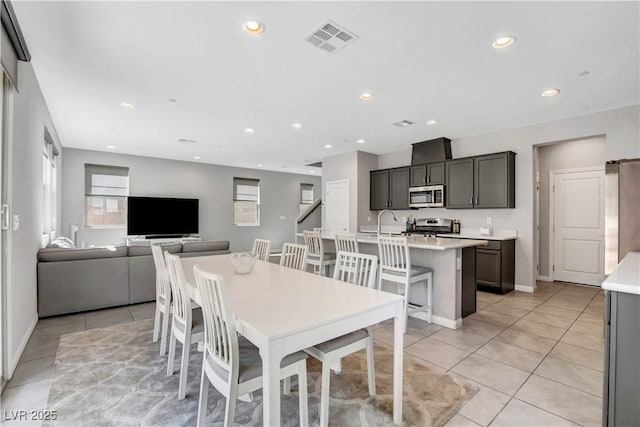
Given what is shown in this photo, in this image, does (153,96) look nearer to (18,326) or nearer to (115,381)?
(18,326)

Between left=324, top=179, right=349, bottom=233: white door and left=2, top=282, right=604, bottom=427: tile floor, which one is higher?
left=324, top=179, right=349, bottom=233: white door

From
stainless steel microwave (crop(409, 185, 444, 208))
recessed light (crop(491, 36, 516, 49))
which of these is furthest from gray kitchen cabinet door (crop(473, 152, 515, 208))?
recessed light (crop(491, 36, 516, 49))

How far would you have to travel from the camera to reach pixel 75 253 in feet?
12.2

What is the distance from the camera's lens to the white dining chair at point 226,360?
139 centimetres

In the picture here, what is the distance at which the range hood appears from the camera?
5.74 meters

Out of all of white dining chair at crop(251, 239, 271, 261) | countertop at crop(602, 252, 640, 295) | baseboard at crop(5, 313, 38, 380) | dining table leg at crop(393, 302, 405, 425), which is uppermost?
countertop at crop(602, 252, 640, 295)

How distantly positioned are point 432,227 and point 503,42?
4.00 m

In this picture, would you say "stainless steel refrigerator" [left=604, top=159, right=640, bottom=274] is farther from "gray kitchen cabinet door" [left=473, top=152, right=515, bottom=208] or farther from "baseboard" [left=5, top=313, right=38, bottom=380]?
"baseboard" [left=5, top=313, right=38, bottom=380]

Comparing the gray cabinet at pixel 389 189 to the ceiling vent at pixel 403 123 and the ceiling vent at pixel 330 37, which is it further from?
the ceiling vent at pixel 330 37

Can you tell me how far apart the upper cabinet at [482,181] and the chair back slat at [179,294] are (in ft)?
16.3

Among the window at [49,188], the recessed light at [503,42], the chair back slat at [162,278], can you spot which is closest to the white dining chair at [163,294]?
Answer: the chair back slat at [162,278]

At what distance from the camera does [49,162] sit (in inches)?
199

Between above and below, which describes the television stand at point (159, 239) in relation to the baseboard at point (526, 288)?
above

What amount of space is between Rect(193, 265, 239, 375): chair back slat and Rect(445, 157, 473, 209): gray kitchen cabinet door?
5.05 m
